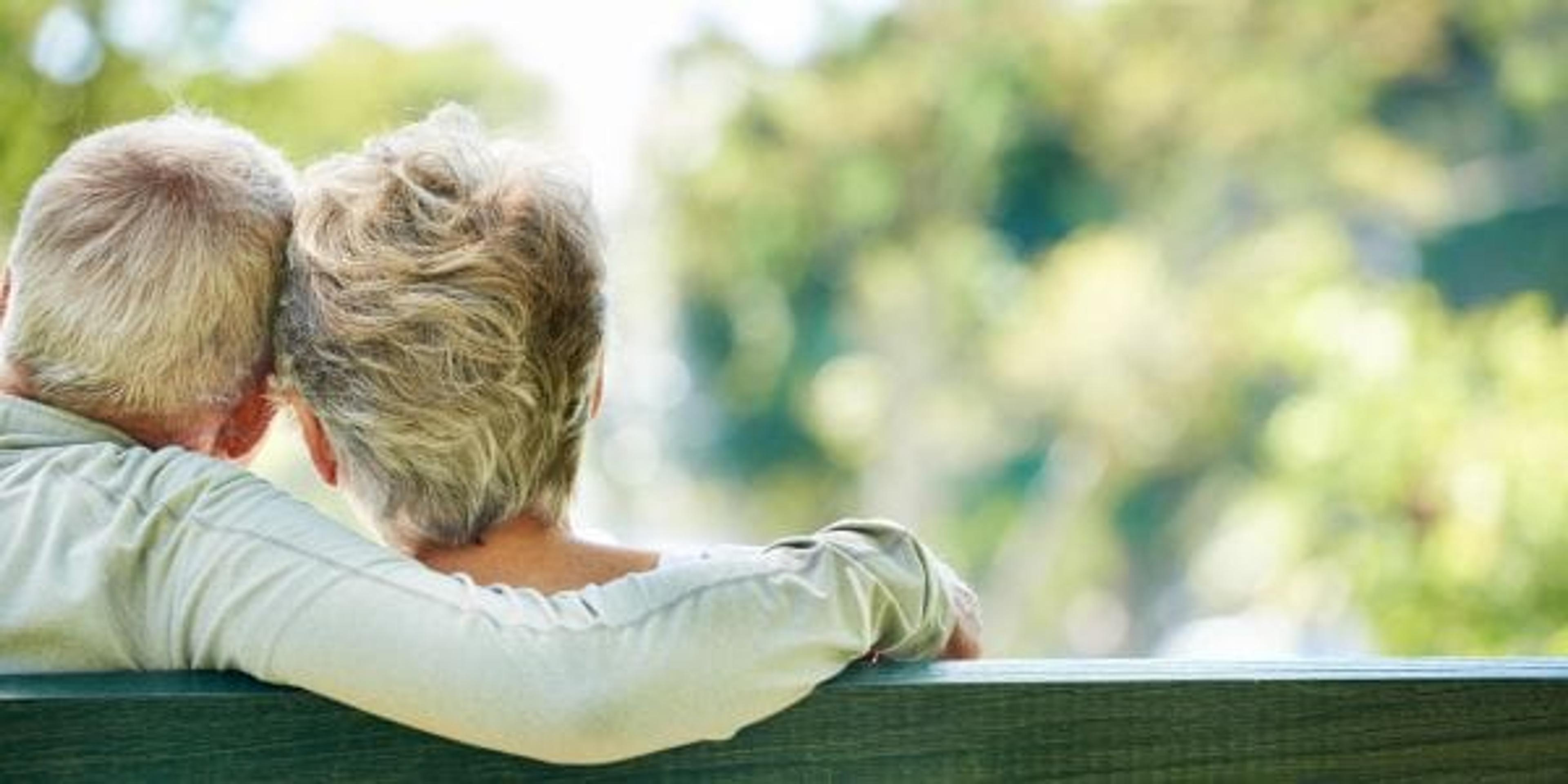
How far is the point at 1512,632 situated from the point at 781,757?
4.82 m

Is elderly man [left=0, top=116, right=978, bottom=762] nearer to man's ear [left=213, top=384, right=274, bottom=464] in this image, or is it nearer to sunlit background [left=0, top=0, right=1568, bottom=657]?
man's ear [left=213, top=384, right=274, bottom=464]

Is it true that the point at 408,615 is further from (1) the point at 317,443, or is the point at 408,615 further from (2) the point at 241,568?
(1) the point at 317,443

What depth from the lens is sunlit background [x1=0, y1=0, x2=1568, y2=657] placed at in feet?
45.6

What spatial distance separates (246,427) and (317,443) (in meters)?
0.05

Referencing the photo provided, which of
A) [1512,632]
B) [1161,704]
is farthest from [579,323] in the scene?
[1512,632]

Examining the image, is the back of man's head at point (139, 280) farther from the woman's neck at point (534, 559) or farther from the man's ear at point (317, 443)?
the woman's neck at point (534, 559)

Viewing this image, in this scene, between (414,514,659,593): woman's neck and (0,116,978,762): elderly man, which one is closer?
(0,116,978,762): elderly man

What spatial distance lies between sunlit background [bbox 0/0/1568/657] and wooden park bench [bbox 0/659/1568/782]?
11324 millimetres

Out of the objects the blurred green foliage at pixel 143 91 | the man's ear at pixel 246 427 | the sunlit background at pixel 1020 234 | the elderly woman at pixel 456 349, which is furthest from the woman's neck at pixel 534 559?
the sunlit background at pixel 1020 234

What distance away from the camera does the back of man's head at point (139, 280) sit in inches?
54.4

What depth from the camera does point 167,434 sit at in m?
1.42

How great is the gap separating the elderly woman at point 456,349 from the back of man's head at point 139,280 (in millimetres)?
30

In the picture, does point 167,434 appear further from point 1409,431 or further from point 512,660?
point 1409,431

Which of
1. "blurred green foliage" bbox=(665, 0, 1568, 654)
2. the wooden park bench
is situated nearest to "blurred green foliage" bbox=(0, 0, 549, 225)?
the wooden park bench
